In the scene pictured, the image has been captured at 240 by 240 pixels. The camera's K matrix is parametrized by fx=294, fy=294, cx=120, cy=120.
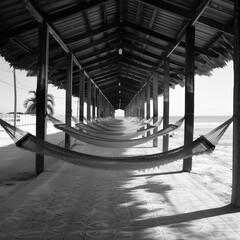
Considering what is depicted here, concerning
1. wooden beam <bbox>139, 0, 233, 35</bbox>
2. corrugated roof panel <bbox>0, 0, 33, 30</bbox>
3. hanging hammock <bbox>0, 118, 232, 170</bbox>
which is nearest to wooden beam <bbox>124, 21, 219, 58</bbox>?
wooden beam <bbox>139, 0, 233, 35</bbox>

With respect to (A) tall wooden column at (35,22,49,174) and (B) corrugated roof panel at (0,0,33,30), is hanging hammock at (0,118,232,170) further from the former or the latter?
(B) corrugated roof panel at (0,0,33,30)

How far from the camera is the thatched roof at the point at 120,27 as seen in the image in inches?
150

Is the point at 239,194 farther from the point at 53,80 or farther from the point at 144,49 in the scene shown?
the point at 53,80

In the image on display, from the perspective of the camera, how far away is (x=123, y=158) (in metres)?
2.77

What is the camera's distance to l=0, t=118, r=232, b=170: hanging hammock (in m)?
2.74

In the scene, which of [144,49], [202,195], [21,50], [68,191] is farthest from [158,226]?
[144,49]

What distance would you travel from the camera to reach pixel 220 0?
3404 millimetres

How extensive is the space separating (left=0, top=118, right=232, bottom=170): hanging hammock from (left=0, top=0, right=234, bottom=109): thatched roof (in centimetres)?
157

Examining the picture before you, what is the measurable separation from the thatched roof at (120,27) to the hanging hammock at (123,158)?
62.0 inches

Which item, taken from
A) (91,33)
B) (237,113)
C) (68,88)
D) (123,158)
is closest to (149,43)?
(91,33)

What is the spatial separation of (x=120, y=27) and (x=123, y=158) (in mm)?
3537

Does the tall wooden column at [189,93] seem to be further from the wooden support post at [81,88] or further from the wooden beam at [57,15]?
the wooden support post at [81,88]

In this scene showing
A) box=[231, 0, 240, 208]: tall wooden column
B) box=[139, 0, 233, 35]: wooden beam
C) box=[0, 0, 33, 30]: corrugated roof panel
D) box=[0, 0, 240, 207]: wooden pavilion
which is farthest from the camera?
box=[139, 0, 233, 35]: wooden beam

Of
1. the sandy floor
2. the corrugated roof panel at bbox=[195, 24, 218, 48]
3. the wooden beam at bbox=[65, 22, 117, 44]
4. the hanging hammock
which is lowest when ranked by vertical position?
the sandy floor
